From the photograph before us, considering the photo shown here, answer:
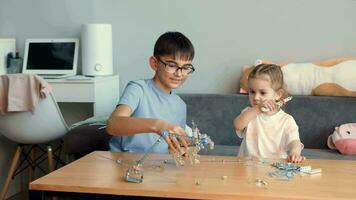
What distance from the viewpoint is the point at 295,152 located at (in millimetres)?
1810

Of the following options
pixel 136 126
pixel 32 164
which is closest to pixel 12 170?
pixel 32 164

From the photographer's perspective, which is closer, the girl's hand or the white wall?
the girl's hand

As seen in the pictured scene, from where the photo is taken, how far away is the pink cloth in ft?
9.18

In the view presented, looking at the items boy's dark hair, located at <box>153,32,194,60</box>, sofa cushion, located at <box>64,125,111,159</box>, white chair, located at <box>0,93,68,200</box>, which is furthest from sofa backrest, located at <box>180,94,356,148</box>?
boy's dark hair, located at <box>153,32,194,60</box>

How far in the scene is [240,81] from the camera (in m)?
3.46

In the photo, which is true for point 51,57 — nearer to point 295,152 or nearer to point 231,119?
point 231,119

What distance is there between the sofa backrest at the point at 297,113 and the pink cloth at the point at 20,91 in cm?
99

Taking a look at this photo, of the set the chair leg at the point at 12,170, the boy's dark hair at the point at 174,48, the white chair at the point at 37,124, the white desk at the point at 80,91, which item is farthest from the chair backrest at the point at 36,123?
the boy's dark hair at the point at 174,48

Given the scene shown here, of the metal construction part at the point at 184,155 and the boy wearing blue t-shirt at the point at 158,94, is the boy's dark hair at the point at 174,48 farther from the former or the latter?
the metal construction part at the point at 184,155

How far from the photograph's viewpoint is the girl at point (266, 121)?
2010 mm

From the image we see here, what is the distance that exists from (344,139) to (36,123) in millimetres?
1755

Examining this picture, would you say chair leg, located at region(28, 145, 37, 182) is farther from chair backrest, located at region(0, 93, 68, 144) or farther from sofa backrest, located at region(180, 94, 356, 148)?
sofa backrest, located at region(180, 94, 356, 148)

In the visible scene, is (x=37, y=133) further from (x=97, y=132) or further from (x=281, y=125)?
(x=281, y=125)

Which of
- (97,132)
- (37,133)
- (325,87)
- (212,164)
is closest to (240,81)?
(325,87)
